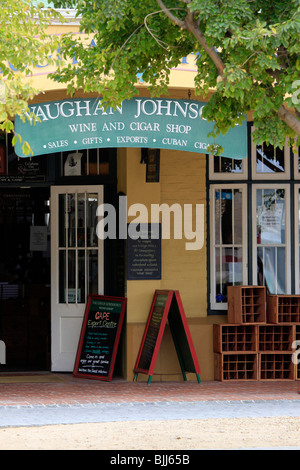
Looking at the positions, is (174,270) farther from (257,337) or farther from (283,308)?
(283,308)

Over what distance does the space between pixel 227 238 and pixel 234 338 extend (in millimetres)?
1477

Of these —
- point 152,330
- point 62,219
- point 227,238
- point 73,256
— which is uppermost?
point 62,219

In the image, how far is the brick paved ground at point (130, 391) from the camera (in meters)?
10.1

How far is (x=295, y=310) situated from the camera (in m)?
11.8

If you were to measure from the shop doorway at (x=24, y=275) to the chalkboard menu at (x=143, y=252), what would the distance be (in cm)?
171

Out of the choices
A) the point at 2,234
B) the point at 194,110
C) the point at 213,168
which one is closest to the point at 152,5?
the point at 194,110

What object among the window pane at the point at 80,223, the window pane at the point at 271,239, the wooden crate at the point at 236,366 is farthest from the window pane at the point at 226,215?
the window pane at the point at 80,223

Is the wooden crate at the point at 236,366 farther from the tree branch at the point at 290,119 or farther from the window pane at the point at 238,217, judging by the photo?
the tree branch at the point at 290,119

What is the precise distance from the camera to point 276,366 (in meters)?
11.7

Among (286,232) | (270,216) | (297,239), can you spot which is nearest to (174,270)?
(270,216)

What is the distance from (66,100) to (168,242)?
8.69 feet

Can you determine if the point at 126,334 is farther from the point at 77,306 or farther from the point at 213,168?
the point at 213,168

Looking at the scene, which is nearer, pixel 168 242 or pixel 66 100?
pixel 66 100

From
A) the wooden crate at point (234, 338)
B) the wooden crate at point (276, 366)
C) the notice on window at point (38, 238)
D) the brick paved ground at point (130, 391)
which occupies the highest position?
the notice on window at point (38, 238)
